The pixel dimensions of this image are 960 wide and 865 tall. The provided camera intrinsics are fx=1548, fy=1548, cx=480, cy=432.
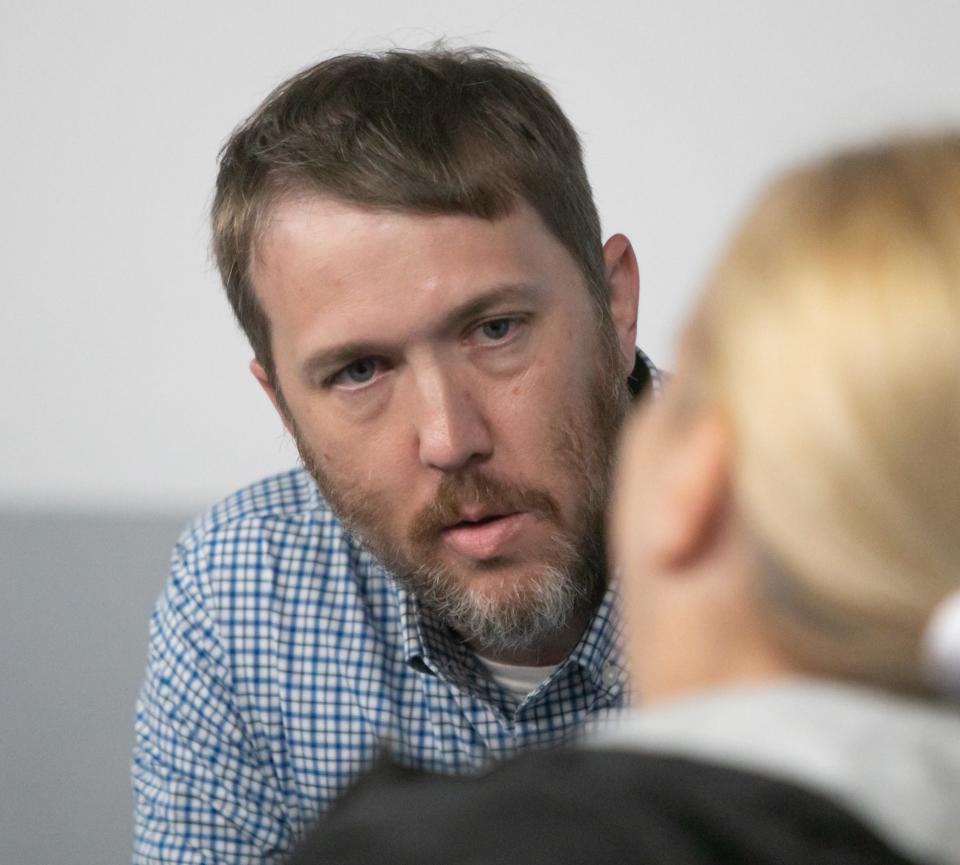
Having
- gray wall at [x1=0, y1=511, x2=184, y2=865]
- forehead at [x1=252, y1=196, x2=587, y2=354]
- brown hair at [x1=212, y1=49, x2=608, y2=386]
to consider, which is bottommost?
gray wall at [x1=0, y1=511, x2=184, y2=865]

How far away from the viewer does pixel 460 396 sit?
1.41 meters

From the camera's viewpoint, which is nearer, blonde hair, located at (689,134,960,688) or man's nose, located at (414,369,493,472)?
blonde hair, located at (689,134,960,688)

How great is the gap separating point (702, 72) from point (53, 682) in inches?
60.7

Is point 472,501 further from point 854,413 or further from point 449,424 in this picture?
point 854,413

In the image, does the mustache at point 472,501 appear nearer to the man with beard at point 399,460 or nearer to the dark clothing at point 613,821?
the man with beard at point 399,460

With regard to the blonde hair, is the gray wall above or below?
below

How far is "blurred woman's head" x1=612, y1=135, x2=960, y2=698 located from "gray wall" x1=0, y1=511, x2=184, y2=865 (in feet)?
6.57

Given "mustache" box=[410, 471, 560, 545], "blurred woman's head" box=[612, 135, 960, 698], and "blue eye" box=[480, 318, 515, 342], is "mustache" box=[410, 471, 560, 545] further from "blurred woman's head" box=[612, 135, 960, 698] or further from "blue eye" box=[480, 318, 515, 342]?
"blurred woman's head" box=[612, 135, 960, 698]


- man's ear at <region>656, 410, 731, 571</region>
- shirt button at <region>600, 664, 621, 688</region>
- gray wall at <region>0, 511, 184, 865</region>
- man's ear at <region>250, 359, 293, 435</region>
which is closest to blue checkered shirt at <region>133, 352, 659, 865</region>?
shirt button at <region>600, 664, 621, 688</region>

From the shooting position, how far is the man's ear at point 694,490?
0.68 meters

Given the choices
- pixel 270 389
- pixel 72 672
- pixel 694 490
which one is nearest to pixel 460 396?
pixel 270 389

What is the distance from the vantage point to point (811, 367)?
635 millimetres

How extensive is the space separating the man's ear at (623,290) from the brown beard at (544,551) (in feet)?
0.18

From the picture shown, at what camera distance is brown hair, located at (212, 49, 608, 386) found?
1448 millimetres
